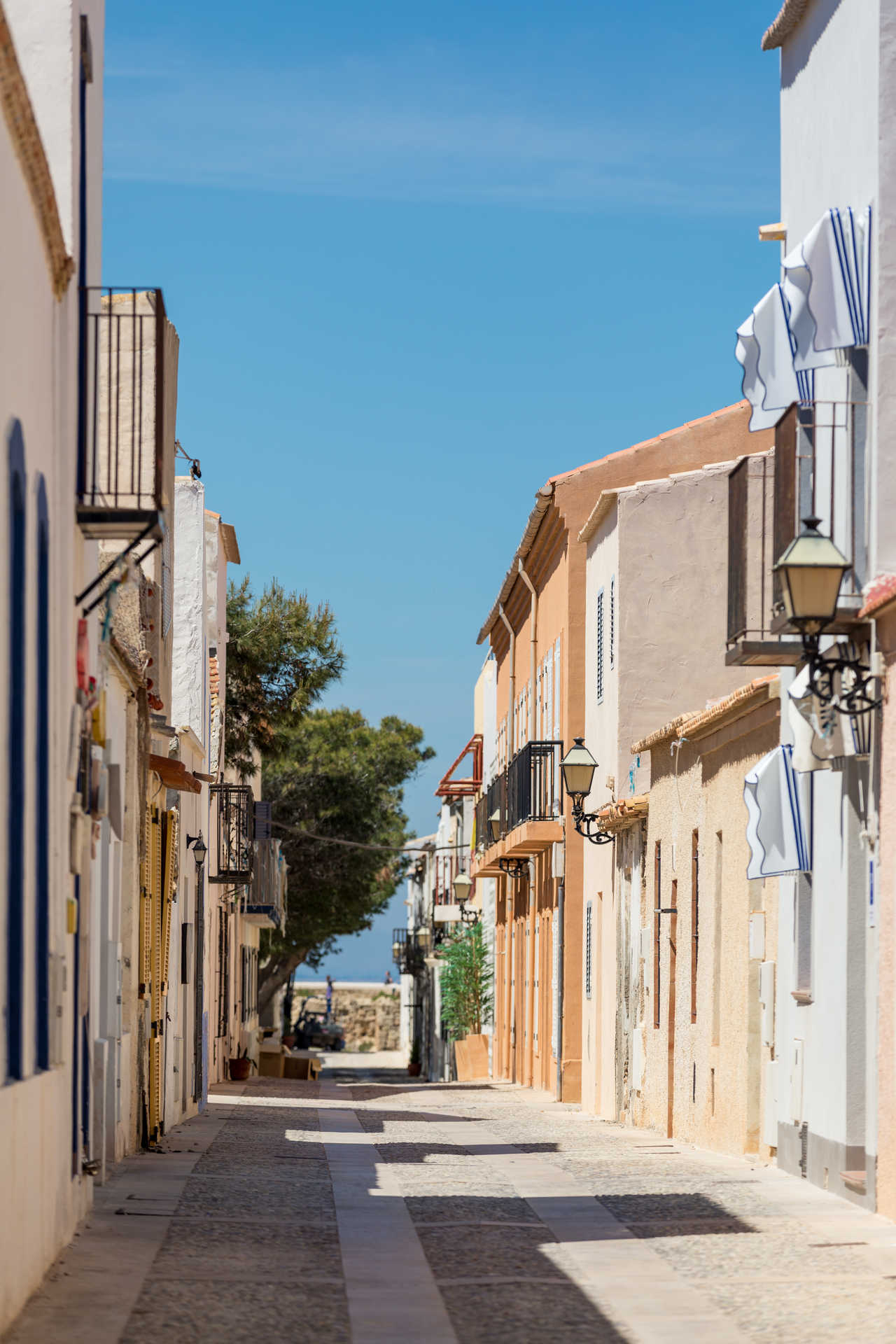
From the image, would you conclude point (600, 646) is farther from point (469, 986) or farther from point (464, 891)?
point (469, 986)

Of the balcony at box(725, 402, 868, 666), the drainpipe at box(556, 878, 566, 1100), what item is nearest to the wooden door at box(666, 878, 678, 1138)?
the balcony at box(725, 402, 868, 666)

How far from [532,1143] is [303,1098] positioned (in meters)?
9.55

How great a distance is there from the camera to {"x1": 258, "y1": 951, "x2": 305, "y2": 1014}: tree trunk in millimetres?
50219

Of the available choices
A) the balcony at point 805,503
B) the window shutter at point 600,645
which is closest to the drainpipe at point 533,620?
the window shutter at point 600,645

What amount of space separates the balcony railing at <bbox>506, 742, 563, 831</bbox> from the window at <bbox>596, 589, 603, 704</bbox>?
1467mm

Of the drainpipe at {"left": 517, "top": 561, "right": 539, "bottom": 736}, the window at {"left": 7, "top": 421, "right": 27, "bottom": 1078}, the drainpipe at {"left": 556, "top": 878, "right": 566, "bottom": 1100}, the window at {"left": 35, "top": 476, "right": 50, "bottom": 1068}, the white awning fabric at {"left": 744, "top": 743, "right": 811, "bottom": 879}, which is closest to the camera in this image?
the window at {"left": 7, "top": 421, "right": 27, "bottom": 1078}

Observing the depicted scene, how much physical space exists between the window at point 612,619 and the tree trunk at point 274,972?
91.7 ft

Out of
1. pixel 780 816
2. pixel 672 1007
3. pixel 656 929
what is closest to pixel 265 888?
pixel 656 929

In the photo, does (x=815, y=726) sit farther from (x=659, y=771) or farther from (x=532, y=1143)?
(x=659, y=771)

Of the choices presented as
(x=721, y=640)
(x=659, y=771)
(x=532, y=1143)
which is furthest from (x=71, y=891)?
(x=721, y=640)

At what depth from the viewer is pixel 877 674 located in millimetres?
10508

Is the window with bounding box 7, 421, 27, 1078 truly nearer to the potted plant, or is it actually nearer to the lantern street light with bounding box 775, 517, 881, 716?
the lantern street light with bounding box 775, 517, 881, 716

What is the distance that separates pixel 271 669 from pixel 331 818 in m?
17.6

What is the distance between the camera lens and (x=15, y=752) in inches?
306
